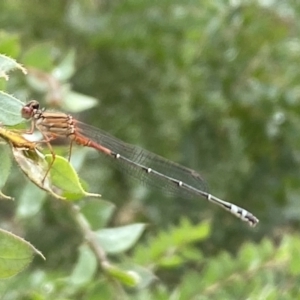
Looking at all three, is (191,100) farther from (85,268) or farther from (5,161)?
(5,161)

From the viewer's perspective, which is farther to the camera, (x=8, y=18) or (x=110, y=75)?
(x=110, y=75)

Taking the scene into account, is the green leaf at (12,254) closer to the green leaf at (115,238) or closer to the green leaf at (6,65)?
the green leaf at (6,65)

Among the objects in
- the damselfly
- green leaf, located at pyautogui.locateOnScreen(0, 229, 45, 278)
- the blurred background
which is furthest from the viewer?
the blurred background

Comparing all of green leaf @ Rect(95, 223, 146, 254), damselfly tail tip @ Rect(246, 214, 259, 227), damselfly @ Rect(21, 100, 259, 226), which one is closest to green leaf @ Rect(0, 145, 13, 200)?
damselfly @ Rect(21, 100, 259, 226)

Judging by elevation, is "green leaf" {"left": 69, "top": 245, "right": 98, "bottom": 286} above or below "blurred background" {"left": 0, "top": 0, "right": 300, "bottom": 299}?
below

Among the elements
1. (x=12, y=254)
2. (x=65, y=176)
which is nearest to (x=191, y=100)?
(x=65, y=176)

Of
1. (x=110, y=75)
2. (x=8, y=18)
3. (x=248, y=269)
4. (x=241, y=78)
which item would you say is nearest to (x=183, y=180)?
(x=248, y=269)

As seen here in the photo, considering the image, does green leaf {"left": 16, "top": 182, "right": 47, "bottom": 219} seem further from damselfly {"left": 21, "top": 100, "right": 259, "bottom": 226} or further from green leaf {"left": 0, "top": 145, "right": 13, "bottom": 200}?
green leaf {"left": 0, "top": 145, "right": 13, "bottom": 200}

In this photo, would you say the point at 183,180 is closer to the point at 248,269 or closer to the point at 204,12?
the point at 248,269
